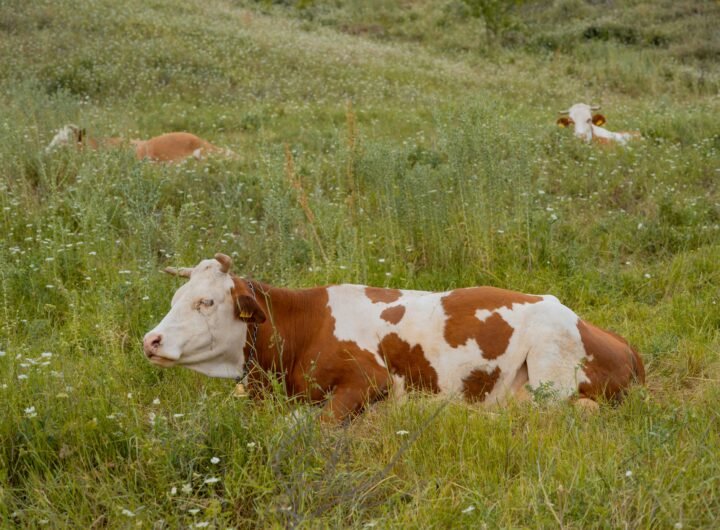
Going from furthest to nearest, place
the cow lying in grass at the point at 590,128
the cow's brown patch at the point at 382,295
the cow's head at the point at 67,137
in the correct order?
the cow lying in grass at the point at 590,128 < the cow's head at the point at 67,137 < the cow's brown patch at the point at 382,295

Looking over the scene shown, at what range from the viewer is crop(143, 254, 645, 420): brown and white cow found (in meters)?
5.16

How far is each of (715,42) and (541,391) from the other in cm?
2239

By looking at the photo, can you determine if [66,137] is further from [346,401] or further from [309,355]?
[346,401]

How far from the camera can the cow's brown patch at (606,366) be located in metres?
5.14

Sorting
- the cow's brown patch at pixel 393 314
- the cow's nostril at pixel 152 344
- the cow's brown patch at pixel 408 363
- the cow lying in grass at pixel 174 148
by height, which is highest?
the cow's nostril at pixel 152 344

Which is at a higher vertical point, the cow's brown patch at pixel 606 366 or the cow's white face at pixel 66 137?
the cow's white face at pixel 66 137

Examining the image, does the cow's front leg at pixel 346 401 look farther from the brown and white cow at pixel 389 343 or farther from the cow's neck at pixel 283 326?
the cow's neck at pixel 283 326

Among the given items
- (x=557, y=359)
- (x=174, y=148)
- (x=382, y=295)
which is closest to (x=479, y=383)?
(x=557, y=359)

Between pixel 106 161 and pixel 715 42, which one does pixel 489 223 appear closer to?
pixel 106 161

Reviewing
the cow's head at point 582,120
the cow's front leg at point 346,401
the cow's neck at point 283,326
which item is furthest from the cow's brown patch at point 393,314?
the cow's head at point 582,120

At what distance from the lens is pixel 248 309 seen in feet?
17.0

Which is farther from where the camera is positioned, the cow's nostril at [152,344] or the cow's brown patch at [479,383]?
the cow's brown patch at [479,383]

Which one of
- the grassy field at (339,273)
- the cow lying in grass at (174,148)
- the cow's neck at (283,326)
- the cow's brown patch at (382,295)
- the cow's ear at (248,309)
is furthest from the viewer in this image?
the cow lying in grass at (174,148)

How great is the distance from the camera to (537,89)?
1892cm
